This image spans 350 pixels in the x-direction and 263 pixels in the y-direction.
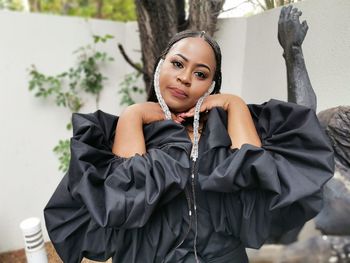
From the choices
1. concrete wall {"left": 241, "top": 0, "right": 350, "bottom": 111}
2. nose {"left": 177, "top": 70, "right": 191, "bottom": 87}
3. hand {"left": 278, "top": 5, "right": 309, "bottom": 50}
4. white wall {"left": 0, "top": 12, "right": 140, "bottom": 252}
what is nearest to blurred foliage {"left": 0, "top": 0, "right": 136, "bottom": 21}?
white wall {"left": 0, "top": 12, "right": 140, "bottom": 252}

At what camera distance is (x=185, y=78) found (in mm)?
892

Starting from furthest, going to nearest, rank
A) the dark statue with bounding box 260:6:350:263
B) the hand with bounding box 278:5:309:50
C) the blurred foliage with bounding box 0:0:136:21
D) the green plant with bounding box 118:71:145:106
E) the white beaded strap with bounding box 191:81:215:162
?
1. the blurred foliage with bounding box 0:0:136:21
2. the green plant with bounding box 118:71:145:106
3. the hand with bounding box 278:5:309:50
4. the white beaded strap with bounding box 191:81:215:162
5. the dark statue with bounding box 260:6:350:263

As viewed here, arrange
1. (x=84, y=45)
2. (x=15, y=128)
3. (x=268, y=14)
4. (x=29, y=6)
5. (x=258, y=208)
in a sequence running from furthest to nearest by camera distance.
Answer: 1. (x=29, y=6)
2. (x=84, y=45)
3. (x=15, y=128)
4. (x=268, y=14)
5. (x=258, y=208)

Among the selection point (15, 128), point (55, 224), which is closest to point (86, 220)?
point (55, 224)

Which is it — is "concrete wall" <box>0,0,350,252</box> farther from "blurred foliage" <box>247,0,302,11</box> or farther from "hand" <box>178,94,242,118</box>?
"hand" <box>178,94,242,118</box>

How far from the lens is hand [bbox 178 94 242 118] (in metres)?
0.93

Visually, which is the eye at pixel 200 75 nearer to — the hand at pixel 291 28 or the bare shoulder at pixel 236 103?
the bare shoulder at pixel 236 103

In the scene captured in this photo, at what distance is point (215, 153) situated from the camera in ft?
2.83

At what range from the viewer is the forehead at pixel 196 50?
903 millimetres

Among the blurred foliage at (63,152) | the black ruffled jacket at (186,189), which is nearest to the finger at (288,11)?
the black ruffled jacket at (186,189)

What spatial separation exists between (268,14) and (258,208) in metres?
0.81

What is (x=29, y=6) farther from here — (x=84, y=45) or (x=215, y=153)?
(x=215, y=153)

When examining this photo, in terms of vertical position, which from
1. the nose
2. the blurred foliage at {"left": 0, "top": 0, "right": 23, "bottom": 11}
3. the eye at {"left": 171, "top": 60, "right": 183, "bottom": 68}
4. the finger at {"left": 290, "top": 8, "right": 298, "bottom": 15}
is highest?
the blurred foliage at {"left": 0, "top": 0, "right": 23, "bottom": 11}

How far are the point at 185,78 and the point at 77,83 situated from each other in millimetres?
1899
